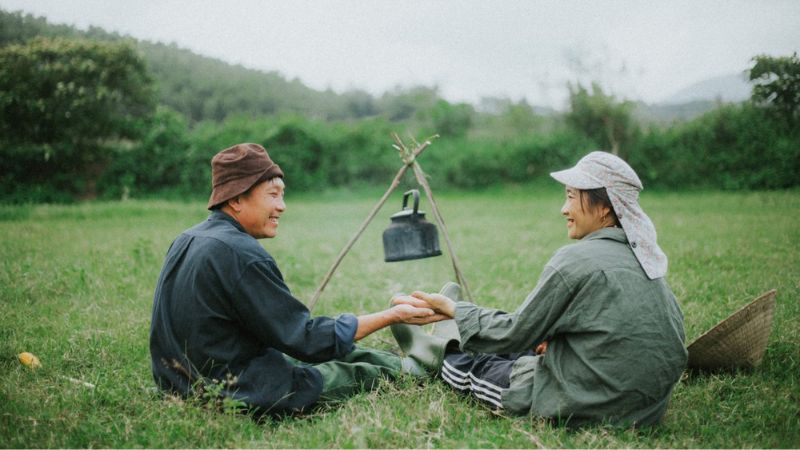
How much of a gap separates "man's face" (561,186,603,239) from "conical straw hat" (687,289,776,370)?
3.90ft

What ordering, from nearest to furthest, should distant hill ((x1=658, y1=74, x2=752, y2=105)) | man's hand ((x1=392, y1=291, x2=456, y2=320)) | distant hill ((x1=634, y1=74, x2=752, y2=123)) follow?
man's hand ((x1=392, y1=291, x2=456, y2=320)) → distant hill ((x1=658, y1=74, x2=752, y2=105)) → distant hill ((x1=634, y1=74, x2=752, y2=123))

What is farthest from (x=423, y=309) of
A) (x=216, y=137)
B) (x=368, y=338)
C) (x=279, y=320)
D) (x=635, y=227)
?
(x=216, y=137)

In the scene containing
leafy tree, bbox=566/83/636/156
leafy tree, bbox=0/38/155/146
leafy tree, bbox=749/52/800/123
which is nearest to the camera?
leafy tree, bbox=749/52/800/123

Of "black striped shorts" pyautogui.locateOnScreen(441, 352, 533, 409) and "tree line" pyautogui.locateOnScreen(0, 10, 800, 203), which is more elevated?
"tree line" pyautogui.locateOnScreen(0, 10, 800, 203)

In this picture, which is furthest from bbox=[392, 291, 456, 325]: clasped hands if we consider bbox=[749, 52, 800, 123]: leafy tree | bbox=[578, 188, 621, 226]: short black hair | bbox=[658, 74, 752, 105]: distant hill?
bbox=[658, 74, 752, 105]: distant hill

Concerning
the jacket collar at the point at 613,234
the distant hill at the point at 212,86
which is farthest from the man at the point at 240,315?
the distant hill at the point at 212,86

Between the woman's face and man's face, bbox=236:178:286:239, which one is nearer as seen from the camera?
the woman's face

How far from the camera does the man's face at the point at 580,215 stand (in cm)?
307

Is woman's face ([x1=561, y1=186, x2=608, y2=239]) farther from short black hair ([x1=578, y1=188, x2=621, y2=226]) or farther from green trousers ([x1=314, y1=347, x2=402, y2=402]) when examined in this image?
green trousers ([x1=314, y1=347, x2=402, y2=402])

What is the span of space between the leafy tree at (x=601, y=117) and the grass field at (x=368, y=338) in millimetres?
8176

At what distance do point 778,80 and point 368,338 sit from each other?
5.52 m

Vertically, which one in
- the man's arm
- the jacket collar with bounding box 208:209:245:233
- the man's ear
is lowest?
the man's arm

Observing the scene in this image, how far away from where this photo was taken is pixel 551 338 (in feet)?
10.2

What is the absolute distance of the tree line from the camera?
1416cm
